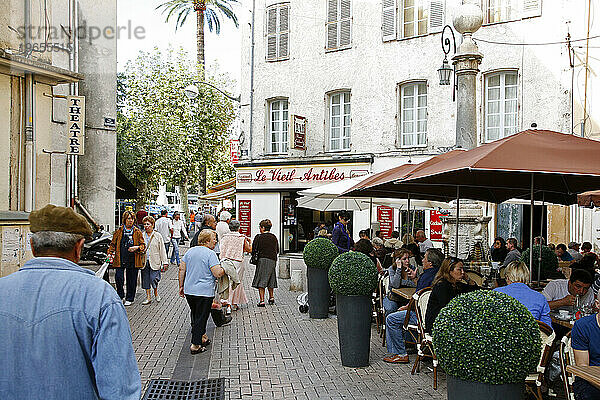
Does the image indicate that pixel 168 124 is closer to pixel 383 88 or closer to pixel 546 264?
pixel 383 88

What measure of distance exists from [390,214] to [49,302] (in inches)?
756

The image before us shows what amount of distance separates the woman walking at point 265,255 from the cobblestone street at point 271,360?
85 centimetres

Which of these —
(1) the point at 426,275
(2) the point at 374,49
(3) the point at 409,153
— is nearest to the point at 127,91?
(2) the point at 374,49

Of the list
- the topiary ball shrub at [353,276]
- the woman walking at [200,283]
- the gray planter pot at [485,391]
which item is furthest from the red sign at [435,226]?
the gray planter pot at [485,391]

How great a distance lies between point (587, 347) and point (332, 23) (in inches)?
771

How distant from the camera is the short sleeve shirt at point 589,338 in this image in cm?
450

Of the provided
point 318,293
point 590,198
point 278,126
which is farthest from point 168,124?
point 590,198

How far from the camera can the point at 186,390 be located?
6.18 meters

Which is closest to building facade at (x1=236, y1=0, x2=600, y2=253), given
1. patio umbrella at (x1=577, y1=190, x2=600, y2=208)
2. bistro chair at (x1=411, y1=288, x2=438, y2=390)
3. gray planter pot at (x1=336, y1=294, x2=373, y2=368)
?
patio umbrella at (x1=577, y1=190, x2=600, y2=208)

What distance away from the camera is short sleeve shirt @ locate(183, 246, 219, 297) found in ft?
25.9

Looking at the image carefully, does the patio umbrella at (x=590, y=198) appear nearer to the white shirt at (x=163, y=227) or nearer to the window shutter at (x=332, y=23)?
the white shirt at (x=163, y=227)

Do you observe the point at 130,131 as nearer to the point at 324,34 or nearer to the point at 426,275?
the point at 324,34

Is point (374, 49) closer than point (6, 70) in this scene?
No

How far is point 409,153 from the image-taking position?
67.1 ft
